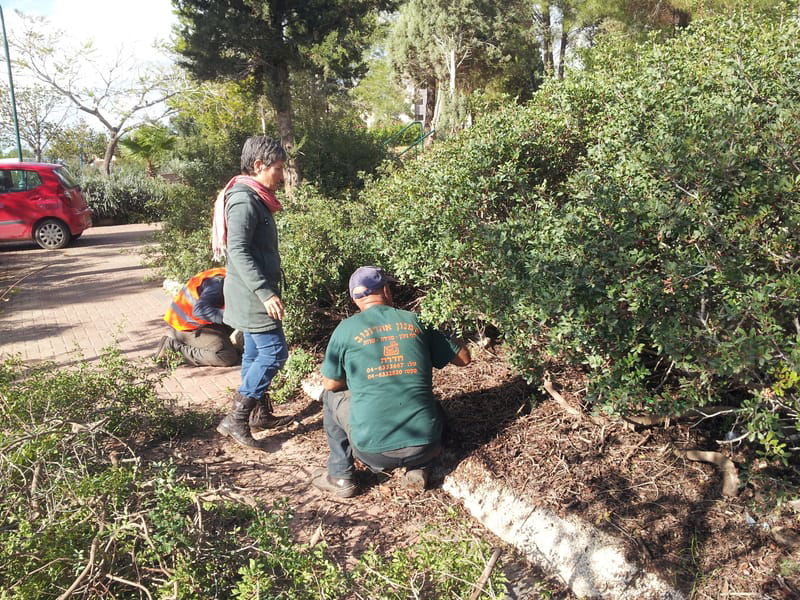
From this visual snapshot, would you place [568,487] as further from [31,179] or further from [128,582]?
[31,179]

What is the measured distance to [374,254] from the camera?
16.6 feet

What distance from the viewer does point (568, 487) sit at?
312 centimetres

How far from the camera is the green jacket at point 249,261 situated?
3889mm

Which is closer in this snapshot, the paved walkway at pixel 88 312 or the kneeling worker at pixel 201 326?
the kneeling worker at pixel 201 326

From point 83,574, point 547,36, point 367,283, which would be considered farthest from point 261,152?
point 547,36

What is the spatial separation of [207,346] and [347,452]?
268cm

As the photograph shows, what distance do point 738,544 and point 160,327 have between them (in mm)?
6505

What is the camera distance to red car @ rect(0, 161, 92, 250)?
13.3 m

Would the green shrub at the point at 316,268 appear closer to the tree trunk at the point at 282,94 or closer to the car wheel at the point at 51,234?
the tree trunk at the point at 282,94

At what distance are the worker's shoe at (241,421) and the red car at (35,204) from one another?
11731 millimetres

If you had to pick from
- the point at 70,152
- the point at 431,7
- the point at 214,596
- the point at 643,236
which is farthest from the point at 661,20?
the point at 70,152

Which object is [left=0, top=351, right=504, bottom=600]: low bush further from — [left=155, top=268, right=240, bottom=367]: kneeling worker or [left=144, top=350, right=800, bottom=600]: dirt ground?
[left=155, top=268, right=240, bottom=367]: kneeling worker

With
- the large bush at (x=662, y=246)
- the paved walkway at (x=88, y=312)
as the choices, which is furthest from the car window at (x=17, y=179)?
the large bush at (x=662, y=246)

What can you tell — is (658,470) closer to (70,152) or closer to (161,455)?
(161,455)
